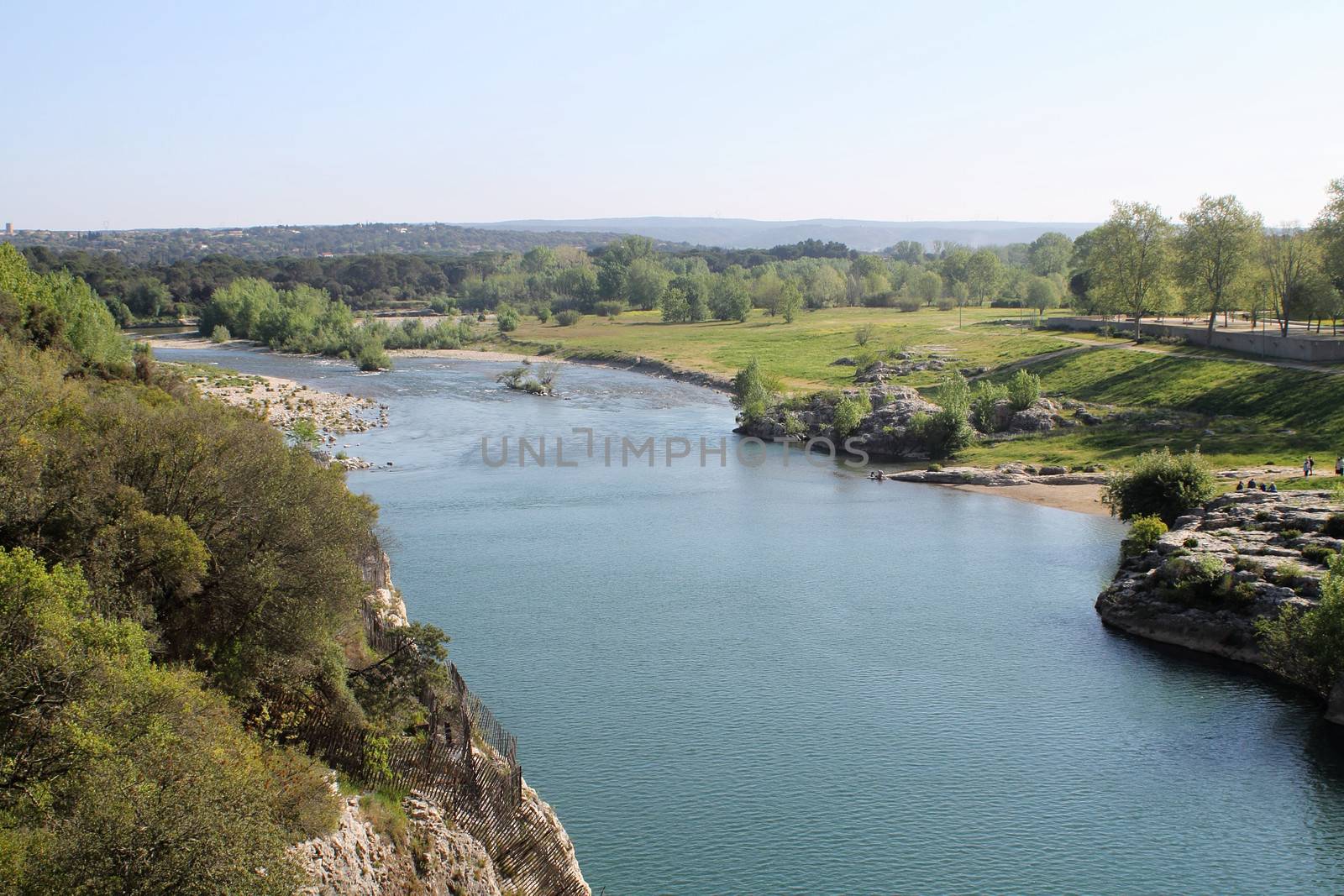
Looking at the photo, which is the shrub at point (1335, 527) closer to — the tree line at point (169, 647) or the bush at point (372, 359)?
the tree line at point (169, 647)

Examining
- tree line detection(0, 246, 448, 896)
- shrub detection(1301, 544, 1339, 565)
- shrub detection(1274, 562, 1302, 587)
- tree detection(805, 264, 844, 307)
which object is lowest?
shrub detection(1274, 562, 1302, 587)

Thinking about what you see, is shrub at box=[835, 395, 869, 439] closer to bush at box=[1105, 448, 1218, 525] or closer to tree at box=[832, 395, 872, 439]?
tree at box=[832, 395, 872, 439]

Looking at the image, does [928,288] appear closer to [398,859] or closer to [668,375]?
[668,375]

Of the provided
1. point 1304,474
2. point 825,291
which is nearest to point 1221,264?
point 1304,474

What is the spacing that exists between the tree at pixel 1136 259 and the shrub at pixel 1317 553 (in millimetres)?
62174

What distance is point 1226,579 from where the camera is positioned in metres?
40.9

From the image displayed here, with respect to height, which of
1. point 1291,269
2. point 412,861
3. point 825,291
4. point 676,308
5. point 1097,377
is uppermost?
point 1291,269

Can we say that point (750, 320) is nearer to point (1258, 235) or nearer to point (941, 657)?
point (1258, 235)

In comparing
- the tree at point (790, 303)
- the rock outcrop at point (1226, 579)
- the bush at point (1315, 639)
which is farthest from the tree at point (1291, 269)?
the tree at point (790, 303)

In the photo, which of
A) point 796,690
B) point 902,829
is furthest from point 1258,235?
point 902,829

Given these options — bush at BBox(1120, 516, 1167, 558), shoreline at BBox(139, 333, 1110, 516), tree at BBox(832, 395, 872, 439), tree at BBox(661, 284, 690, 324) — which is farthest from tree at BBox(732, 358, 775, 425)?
tree at BBox(661, 284, 690, 324)

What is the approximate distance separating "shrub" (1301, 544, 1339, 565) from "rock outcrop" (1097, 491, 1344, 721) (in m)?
0.03

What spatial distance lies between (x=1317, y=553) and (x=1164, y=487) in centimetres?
1167

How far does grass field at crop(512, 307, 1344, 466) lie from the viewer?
68.9 meters
